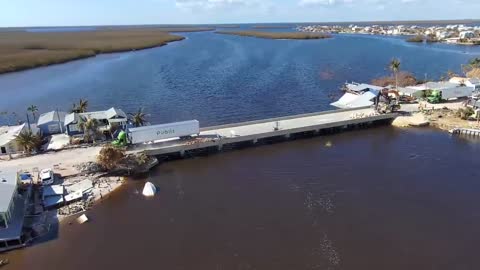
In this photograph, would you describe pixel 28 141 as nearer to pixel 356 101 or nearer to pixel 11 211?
pixel 11 211

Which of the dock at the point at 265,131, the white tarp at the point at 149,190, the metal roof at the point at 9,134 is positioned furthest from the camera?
the dock at the point at 265,131

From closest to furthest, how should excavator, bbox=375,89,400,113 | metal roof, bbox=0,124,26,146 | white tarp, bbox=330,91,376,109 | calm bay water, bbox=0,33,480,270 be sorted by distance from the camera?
calm bay water, bbox=0,33,480,270 → metal roof, bbox=0,124,26,146 → excavator, bbox=375,89,400,113 → white tarp, bbox=330,91,376,109

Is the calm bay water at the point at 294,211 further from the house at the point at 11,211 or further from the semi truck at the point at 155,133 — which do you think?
the semi truck at the point at 155,133

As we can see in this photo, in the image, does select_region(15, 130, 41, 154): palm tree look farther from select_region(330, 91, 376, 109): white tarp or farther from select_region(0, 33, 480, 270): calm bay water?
select_region(330, 91, 376, 109): white tarp

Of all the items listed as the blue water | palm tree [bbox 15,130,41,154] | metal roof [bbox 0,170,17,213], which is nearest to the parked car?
metal roof [bbox 0,170,17,213]

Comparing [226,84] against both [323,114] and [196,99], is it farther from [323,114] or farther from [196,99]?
[323,114]

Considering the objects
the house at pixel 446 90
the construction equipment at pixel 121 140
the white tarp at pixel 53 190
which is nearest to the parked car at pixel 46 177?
the white tarp at pixel 53 190
